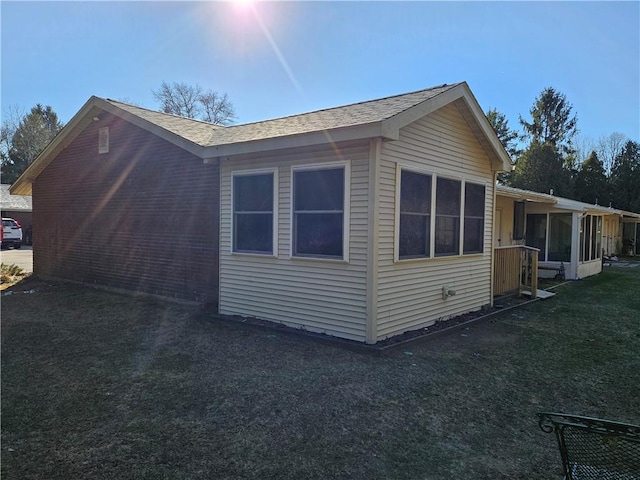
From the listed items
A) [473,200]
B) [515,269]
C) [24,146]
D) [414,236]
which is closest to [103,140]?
[414,236]

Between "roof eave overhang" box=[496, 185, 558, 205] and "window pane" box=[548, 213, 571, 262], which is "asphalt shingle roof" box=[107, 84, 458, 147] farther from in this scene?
"window pane" box=[548, 213, 571, 262]

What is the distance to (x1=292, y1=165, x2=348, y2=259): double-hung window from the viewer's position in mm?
→ 5953

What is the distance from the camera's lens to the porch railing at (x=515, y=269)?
942 cm

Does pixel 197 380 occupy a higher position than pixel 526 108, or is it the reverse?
pixel 526 108

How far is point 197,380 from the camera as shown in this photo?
458cm

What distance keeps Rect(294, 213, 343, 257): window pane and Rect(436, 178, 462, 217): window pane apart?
1.99 metres

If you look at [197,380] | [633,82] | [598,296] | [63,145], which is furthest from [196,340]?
[633,82]

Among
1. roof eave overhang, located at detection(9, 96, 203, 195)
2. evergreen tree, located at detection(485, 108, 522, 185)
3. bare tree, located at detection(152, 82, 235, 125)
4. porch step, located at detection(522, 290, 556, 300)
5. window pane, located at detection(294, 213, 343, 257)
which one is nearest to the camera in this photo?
window pane, located at detection(294, 213, 343, 257)

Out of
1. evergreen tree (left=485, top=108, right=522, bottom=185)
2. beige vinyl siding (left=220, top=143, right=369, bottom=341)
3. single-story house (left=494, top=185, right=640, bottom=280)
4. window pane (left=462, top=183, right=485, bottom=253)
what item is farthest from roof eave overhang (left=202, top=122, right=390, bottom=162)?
evergreen tree (left=485, top=108, right=522, bottom=185)

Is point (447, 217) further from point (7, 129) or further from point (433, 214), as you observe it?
point (7, 129)

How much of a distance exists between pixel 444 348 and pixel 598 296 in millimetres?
7572

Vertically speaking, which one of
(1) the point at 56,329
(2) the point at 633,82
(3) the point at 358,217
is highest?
(2) the point at 633,82

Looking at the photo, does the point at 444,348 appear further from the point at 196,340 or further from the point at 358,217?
the point at 196,340

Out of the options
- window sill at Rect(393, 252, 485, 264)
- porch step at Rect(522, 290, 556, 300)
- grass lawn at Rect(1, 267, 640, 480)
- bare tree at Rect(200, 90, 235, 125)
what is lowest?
grass lawn at Rect(1, 267, 640, 480)
